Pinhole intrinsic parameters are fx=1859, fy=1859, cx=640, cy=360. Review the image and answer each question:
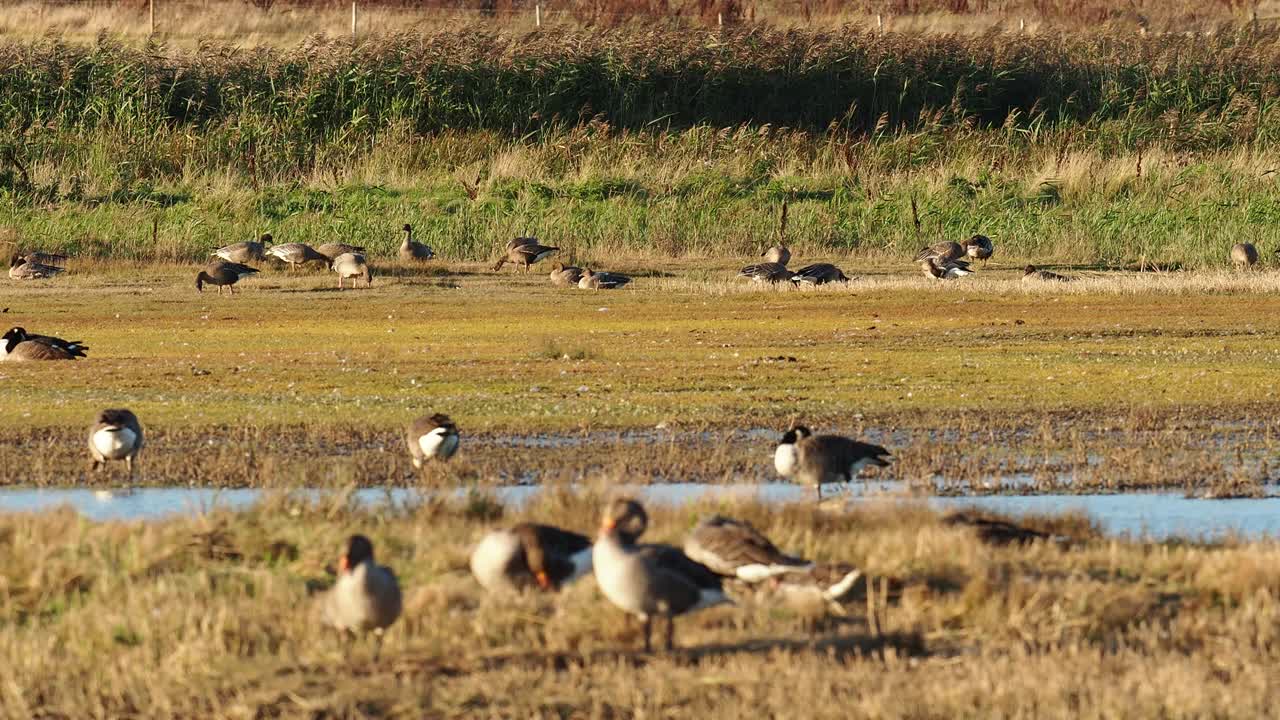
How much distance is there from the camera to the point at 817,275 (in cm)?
2962

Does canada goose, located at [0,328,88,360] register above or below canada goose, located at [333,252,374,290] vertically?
below

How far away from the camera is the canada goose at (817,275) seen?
1161 inches

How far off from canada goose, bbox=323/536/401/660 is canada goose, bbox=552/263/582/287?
2260 cm

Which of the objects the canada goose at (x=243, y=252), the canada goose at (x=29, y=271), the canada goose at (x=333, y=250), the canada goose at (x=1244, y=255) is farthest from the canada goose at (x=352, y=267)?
the canada goose at (x=1244, y=255)

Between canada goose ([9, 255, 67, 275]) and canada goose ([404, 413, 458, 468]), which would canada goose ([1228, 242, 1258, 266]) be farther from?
canada goose ([404, 413, 458, 468])

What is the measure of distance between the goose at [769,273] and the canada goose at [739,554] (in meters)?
20.8

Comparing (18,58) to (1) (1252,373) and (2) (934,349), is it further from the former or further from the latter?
(1) (1252,373)

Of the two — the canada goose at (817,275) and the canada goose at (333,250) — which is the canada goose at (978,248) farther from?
the canada goose at (333,250)

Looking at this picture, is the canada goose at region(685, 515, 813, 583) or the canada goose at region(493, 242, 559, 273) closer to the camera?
the canada goose at region(685, 515, 813, 583)

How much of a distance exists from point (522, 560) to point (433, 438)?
5.02 m

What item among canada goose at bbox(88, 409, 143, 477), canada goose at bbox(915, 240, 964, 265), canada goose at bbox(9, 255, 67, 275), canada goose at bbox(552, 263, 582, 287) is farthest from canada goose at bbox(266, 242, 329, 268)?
Answer: canada goose at bbox(88, 409, 143, 477)

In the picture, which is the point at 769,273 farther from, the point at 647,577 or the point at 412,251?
the point at 647,577

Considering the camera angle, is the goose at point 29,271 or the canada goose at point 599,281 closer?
the canada goose at point 599,281

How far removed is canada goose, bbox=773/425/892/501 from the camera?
12492 millimetres
